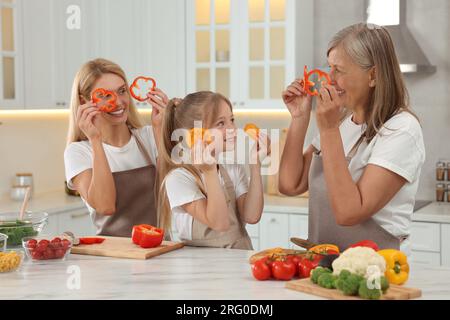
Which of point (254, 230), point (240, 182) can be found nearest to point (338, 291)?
point (240, 182)

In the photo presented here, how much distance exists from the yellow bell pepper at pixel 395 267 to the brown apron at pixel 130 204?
4.16 ft

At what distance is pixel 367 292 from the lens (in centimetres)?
175

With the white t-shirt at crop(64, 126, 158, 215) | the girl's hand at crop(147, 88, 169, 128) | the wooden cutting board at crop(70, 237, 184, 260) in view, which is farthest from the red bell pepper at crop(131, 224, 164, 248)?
the girl's hand at crop(147, 88, 169, 128)

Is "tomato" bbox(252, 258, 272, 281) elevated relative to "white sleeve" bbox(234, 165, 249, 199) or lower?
lower

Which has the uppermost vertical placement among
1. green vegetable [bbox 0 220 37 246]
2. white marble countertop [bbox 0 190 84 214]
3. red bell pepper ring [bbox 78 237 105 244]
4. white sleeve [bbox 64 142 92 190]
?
white sleeve [bbox 64 142 92 190]

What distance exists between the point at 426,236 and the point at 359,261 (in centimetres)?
228

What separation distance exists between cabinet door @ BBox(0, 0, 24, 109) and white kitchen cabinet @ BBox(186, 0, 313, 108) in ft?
3.74

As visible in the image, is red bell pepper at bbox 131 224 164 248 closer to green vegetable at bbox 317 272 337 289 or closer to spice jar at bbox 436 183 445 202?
green vegetable at bbox 317 272 337 289

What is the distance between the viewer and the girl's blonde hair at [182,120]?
262 cm

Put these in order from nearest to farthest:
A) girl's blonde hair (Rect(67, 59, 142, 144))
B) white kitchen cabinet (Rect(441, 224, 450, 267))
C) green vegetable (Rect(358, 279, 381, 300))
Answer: green vegetable (Rect(358, 279, 381, 300)) < girl's blonde hair (Rect(67, 59, 142, 144)) < white kitchen cabinet (Rect(441, 224, 450, 267))

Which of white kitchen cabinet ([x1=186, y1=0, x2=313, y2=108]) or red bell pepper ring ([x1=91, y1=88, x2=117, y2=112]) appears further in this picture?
white kitchen cabinet ([x1=186, y1=0, x2=313, y2=108])

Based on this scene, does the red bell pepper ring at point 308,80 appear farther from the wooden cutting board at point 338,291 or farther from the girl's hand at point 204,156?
the wooden cutting board at point 338,291

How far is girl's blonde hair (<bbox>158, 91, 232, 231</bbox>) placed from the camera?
2615 millimetres
